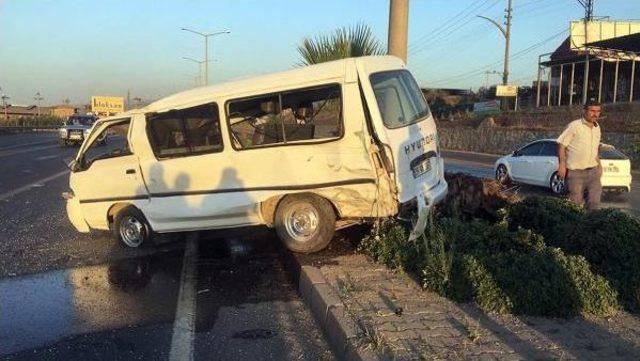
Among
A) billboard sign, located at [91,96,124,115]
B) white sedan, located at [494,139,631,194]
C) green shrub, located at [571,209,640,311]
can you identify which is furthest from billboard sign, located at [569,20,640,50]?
billboard sign, located at [91,96,124,115]

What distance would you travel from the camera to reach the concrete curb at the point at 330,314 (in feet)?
14.5

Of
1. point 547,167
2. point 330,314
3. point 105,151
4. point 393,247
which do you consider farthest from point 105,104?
point 330,314

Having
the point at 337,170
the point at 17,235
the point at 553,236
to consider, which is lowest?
the point at 17,235

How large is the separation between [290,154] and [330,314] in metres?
2.81

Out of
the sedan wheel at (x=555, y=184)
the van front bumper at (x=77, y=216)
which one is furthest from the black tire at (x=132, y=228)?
the sedan wheel at (x=555, y=184)

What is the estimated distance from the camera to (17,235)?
959 centimetres

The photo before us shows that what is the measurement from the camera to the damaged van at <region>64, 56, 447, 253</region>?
7.29 m

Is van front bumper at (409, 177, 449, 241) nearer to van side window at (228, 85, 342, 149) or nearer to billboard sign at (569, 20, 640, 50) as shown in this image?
van side window at (228, 85, 342, 149)

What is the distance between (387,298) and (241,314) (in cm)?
131

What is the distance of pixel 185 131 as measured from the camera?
8047mm

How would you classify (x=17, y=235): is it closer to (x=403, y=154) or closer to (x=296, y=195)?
(x=296, y=195)

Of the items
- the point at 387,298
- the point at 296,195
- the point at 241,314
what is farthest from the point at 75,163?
the point at 387,298

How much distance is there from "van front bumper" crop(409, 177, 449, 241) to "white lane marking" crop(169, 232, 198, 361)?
6.89 feet

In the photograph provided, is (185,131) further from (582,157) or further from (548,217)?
(582,157)
